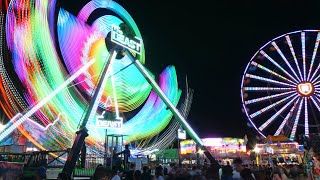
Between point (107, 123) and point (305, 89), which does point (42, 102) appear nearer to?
point (107, 123)

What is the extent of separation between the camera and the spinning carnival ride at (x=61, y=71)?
18688 millimetres

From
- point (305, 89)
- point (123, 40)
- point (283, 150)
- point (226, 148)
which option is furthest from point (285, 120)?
point (123, 40)

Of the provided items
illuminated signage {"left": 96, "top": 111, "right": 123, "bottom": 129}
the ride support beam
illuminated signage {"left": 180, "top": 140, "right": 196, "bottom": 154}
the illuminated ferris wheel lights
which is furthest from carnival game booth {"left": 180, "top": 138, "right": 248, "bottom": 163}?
the ride support beam

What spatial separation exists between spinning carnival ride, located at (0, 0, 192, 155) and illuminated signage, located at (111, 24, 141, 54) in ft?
2.84

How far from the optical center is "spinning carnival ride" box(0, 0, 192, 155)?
61.3 feet

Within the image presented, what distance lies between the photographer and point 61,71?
65.8 ft

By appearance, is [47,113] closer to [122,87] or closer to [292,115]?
[122,87]

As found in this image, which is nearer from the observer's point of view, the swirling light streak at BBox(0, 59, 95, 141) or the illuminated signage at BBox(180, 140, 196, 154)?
the swirling light streak at BBox(0, 59, 95, 141)

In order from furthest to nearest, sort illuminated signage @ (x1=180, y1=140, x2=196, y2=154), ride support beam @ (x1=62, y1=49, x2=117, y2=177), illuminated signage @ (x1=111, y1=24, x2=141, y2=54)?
illuminated signage @ (x1=180, y1=140, x2=196, y2=154) → illuminated signage @ (x1=111, y1=24, x2=141, y2=54) → ride support beam @ (x1=62, y1=49, x2=117, y2=177)

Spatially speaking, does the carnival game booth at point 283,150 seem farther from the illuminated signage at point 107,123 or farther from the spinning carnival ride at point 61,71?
the illuminated signage at point 107,123

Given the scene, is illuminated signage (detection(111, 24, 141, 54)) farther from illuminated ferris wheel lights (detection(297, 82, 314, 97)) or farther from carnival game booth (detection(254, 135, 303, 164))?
illuminated ferris wheel lights (detection(297, 82, 314, 97))

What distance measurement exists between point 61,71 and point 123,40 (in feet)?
18.5

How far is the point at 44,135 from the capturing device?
1133 inches

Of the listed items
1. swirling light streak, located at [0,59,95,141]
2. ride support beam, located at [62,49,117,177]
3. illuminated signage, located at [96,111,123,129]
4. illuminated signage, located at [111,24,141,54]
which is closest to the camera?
ride support beam, located at [62,49,117,177]
